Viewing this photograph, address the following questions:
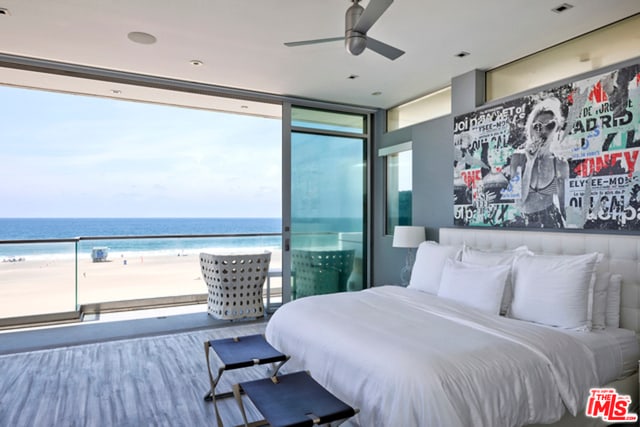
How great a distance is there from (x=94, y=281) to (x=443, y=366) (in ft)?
17.1

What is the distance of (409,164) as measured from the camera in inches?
203

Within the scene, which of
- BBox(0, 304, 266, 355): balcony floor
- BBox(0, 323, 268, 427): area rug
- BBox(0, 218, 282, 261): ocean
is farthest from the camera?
BBox(0, 218, 282, 261): ocean

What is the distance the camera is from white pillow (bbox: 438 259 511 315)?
2949 millimetres

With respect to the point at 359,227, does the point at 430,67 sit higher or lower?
higher

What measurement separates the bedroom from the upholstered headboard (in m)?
0.86

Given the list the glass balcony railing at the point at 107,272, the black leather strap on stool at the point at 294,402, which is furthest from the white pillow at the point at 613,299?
the glass balcony railing at the point at 107,272

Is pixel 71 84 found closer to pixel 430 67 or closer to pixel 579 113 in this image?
pixel 430 67

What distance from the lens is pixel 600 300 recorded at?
8.61ft

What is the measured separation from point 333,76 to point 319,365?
309 centimetres

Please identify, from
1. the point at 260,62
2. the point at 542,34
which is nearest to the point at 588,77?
the point at 542,34

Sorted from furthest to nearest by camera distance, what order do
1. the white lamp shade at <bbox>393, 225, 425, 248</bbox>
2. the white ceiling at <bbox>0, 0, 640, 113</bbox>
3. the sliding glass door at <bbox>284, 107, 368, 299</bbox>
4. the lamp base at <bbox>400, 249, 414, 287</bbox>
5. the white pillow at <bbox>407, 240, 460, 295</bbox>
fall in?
the sliding glass door at <bbox>284, 107, 368, 299</bbox>, the lamp base at <bbox>400, 249, 414, 287</bbox>, the white lamp shade at <bbox>393, 225, 425, 248</bbox>, the white pillow at <bbox>407, 240, 460, 295</bbox>, the white ceiling at <bbox>0, 0, 640, 113</bbox>

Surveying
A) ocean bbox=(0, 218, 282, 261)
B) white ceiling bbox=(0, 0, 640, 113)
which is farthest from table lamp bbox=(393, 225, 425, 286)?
ocean bbox=(0, 218, 282, 261)

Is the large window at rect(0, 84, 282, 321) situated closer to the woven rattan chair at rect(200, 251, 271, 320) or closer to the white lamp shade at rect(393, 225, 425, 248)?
the woven rattan chair at rect(200, 251, 271, 320)

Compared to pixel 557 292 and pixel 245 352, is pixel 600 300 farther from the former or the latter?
pixel 245 352
